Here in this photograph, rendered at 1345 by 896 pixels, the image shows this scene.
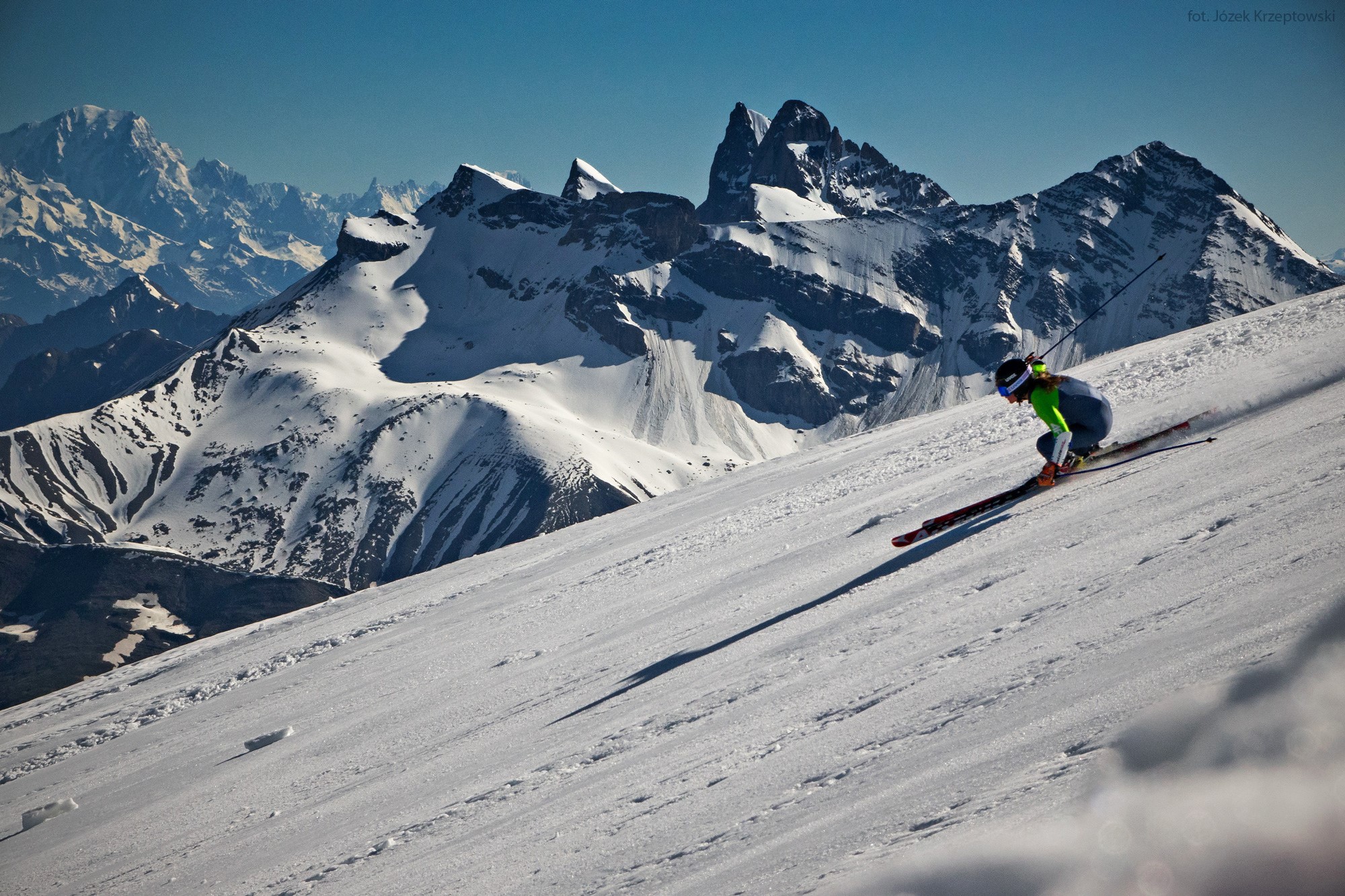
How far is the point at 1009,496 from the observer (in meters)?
12.8

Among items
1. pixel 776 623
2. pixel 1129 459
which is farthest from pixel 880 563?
pixel 1129 459

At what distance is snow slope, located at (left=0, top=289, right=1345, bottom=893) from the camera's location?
18.2ft

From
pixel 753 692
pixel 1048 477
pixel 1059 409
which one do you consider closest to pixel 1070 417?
pixel 1059 409

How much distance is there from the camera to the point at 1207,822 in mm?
2793

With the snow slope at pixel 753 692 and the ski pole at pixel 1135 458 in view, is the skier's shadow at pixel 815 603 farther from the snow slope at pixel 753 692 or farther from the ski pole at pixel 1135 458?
the ski pole at pixel 1135 458

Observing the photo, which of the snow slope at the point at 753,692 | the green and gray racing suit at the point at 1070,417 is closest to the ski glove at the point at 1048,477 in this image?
the green and gray racing suit at the point at 1070,417

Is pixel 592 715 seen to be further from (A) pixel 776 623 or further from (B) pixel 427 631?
(B) pixel 427 631

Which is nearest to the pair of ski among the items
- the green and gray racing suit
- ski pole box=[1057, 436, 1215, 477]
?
ski pole box=[1057, 436, 1215, 477]

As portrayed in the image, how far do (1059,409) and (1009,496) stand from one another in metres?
1.60

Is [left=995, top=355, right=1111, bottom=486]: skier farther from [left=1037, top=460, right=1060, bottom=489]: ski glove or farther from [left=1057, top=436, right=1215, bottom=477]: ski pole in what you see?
[left=1057, top=436, right=1215, bottom=477]: ski pole

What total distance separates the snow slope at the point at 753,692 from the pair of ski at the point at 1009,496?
16.2 inches

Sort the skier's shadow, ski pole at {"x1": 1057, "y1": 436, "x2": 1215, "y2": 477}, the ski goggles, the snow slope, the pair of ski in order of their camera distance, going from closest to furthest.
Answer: the snow slope, the skier's shadow, ski pole at {"x1": 1057, "y1": 436, "x2": 1215, "y2": 477}, the pair of ski, the ski goggles

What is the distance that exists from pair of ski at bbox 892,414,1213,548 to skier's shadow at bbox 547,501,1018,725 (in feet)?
0.47

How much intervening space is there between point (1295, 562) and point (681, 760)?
4928 millimetres
